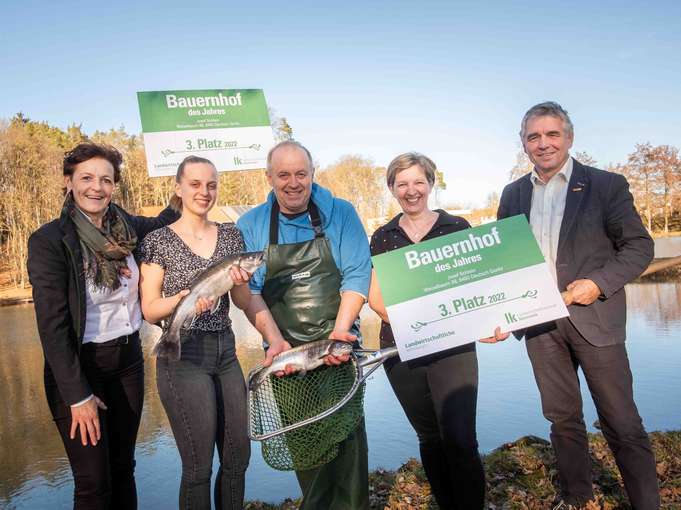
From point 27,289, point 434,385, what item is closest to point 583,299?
point 434,385

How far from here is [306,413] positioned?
3.54 m

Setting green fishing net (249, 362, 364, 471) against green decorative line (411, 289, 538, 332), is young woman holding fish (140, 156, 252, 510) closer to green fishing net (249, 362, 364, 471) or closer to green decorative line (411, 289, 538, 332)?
green fishing net (249, 362, 364, 471)

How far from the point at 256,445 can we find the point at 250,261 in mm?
4771

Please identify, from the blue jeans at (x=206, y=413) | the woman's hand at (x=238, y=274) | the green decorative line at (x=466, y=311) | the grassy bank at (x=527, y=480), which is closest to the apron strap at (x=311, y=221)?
the woman's hand at (x=238, y=274)

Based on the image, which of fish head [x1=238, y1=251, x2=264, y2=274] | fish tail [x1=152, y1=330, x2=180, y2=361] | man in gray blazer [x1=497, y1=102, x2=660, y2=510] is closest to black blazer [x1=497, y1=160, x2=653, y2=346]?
man in gray blazer [x1=497, y1=102, x2=660, y2=510]

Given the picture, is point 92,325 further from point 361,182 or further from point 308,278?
point 361,182

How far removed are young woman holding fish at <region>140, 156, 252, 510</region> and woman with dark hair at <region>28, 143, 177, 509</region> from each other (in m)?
0.21

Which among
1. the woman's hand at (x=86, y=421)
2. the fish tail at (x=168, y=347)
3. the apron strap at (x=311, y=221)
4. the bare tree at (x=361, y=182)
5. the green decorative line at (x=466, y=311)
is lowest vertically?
the woman's hand at (x=86, y=421)

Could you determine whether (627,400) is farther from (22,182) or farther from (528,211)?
(22,182)

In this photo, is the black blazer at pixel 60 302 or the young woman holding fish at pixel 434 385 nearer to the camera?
the black blazer at pixel 60 302

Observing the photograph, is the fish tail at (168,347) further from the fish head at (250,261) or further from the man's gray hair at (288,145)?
the man's gray hair at (288,145)

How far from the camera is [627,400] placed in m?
3.47

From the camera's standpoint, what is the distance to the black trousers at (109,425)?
10.4 ft

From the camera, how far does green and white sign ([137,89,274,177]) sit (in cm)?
605
